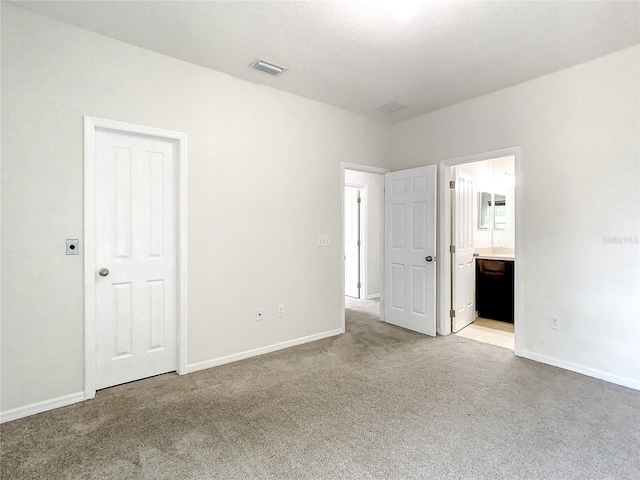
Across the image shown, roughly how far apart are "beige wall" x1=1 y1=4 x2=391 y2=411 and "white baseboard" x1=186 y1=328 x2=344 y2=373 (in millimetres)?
53

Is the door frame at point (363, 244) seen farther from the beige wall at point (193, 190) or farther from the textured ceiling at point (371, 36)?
the textured ceiling at point (371, 36)

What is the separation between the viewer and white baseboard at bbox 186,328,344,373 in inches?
119

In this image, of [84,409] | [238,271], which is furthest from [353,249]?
[84,409]

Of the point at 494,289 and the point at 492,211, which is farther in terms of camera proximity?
the point at 492,211

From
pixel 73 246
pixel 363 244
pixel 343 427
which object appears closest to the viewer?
pixel 343 427

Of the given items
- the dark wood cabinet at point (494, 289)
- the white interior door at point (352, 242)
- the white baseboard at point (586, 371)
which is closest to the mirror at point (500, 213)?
the dark wood cabinet at point (494, 289)

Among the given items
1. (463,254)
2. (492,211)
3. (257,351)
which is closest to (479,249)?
(492,211)

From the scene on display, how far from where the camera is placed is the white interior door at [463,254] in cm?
411

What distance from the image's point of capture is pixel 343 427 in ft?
6.98

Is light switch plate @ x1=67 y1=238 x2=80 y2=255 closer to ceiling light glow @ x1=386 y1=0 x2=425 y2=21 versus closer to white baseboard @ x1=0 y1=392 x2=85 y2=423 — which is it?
white baseboard @ x1=0 y1=392 x2=85 y2=423

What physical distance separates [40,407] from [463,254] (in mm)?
4388

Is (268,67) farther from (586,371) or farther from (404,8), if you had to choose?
(586,371)

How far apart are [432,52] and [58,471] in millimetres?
3703

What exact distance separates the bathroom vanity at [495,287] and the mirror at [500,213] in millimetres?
974
